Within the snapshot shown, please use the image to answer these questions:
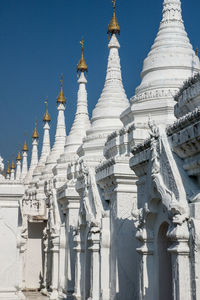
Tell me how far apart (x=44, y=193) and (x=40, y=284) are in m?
5.51

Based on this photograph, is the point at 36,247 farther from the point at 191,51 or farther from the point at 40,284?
the point at 191,51

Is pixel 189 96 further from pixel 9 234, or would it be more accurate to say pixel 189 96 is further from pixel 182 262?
pixel 9 234

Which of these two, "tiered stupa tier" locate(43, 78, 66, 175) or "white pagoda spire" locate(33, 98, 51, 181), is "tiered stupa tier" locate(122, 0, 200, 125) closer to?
"tiered stupa tier" locate(43, 78, 66, 175)

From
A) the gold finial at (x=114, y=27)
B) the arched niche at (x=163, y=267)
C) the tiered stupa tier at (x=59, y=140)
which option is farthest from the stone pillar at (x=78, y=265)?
the tiered stupa tier at (x=59, y=140)

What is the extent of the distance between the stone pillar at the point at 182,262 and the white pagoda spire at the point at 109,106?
1148cm

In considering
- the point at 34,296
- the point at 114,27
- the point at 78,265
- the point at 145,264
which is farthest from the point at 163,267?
the point at 34,296

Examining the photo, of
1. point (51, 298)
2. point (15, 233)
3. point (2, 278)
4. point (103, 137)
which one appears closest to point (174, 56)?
point (103, 137)

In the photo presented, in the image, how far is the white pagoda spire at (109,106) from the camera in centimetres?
1956

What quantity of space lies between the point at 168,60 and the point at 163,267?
765 centimetres

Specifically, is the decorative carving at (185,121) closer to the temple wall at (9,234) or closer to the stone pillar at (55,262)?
the temple wall at (9,234)

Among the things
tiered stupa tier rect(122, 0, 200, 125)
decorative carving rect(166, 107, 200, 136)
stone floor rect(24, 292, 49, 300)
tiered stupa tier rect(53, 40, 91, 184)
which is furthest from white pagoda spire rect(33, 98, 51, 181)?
decorative carving rect(166, 107, 200, 136)

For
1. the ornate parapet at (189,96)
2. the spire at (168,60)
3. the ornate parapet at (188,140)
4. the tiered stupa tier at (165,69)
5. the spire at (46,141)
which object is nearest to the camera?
the ornate parapet at (188,140)

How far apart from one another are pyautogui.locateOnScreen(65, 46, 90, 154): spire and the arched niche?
15.8 metres

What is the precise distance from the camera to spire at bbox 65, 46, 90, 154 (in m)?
25.3
